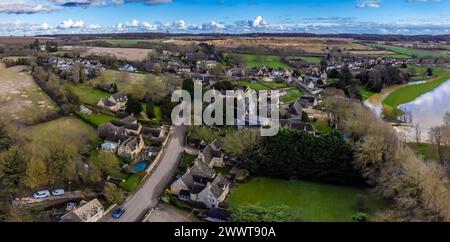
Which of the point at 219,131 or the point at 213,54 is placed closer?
the point at 219,131

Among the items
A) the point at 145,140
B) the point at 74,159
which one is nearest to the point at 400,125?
the point at 145,140

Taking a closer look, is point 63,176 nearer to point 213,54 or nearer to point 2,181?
point 2,181

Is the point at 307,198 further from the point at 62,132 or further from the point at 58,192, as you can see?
the point at 62,132

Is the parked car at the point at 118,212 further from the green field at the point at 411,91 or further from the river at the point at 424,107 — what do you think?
the green field at the point at 411,91

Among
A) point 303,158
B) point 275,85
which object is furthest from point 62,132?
point 275,85

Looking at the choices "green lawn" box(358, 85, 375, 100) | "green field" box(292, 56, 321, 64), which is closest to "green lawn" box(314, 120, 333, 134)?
"green lawn" box(358, 85, 375, 100)
